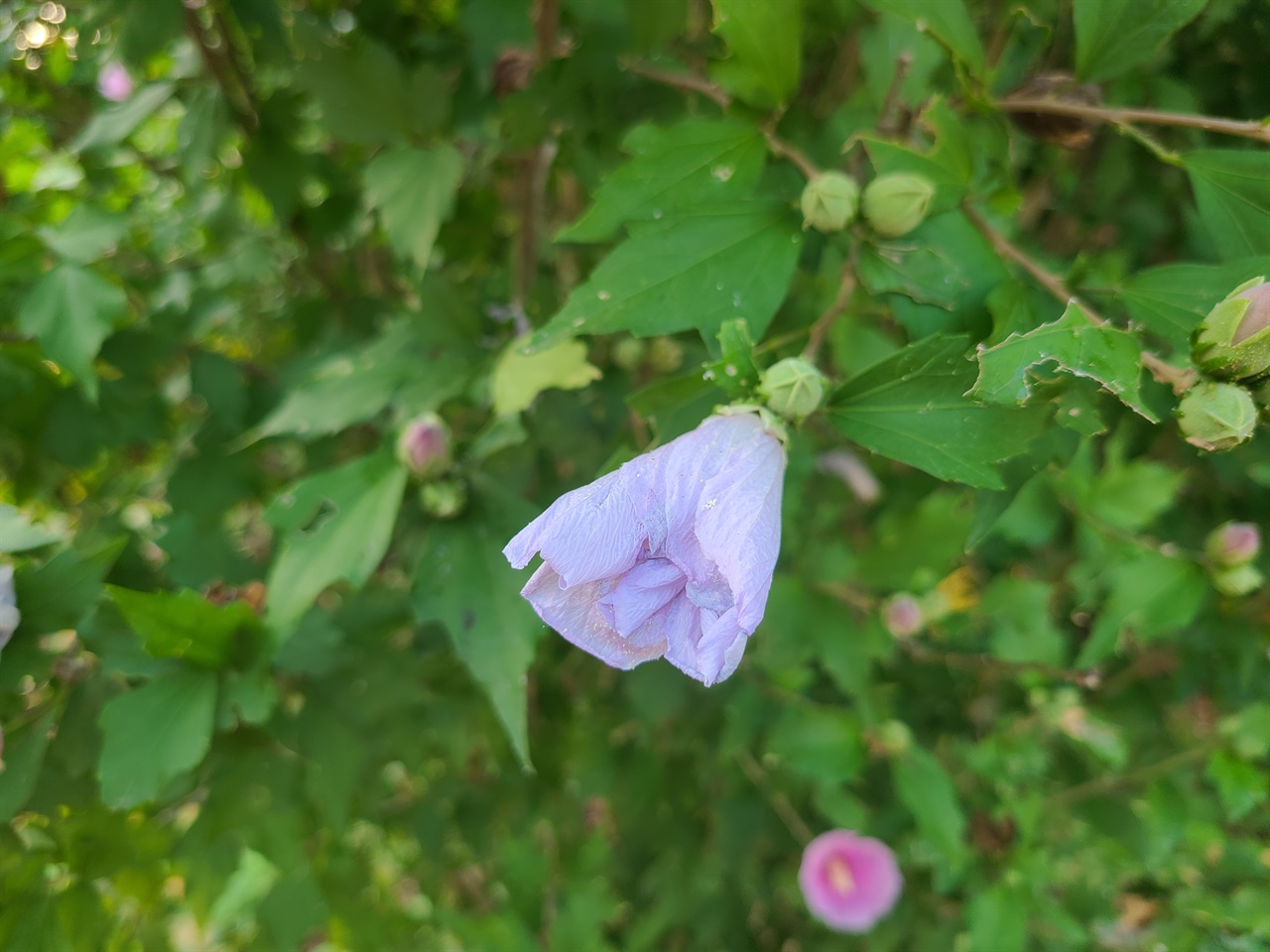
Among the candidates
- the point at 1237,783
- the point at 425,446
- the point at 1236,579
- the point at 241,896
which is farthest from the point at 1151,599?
the point at 241,896


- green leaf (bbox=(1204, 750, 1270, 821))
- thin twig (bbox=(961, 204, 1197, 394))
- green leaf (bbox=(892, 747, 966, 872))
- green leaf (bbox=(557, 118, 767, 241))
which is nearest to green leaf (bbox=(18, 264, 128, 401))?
green leaf (bbox=(557, 118, 767, 241))

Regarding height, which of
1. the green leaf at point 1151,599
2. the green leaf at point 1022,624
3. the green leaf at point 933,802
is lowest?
the green leaf at point 933,802

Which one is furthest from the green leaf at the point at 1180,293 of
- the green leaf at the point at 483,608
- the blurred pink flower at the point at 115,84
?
the blurred pink flower at the point at 115,84

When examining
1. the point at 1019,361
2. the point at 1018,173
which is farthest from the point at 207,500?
the point at 1018,173

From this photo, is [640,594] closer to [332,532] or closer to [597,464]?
[332,532]

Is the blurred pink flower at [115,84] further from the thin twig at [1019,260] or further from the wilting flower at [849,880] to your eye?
the wilting flower at [849,880]

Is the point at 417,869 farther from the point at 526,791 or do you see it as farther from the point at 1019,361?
the point at 1019,361
